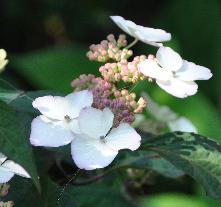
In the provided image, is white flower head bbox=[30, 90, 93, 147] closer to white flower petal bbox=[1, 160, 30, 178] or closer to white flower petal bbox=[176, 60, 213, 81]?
white flower petal bbox=[1, 160, 30, 178]

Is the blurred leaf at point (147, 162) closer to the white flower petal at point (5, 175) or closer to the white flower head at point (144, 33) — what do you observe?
the white flower head at point (144, 33)

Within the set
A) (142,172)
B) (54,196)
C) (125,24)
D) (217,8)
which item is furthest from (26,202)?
(217,8)

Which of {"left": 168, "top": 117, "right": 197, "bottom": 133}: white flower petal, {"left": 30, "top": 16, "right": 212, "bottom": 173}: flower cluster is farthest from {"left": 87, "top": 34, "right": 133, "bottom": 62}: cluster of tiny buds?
{"left": 168, "top": 117, "right": 197, "bottom": 133}: white flower petal

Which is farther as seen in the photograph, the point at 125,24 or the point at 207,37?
the point at 207,37

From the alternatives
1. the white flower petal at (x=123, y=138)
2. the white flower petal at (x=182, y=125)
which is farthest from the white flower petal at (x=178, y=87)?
the white flower petal at (x=182, y=125)

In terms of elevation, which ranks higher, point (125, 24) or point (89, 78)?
point (125, 24)

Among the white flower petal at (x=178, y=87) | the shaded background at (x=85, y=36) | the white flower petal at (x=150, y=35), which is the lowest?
the white flower petal at (x=178, y=87)

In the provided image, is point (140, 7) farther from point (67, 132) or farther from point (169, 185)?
point (67, 132)
